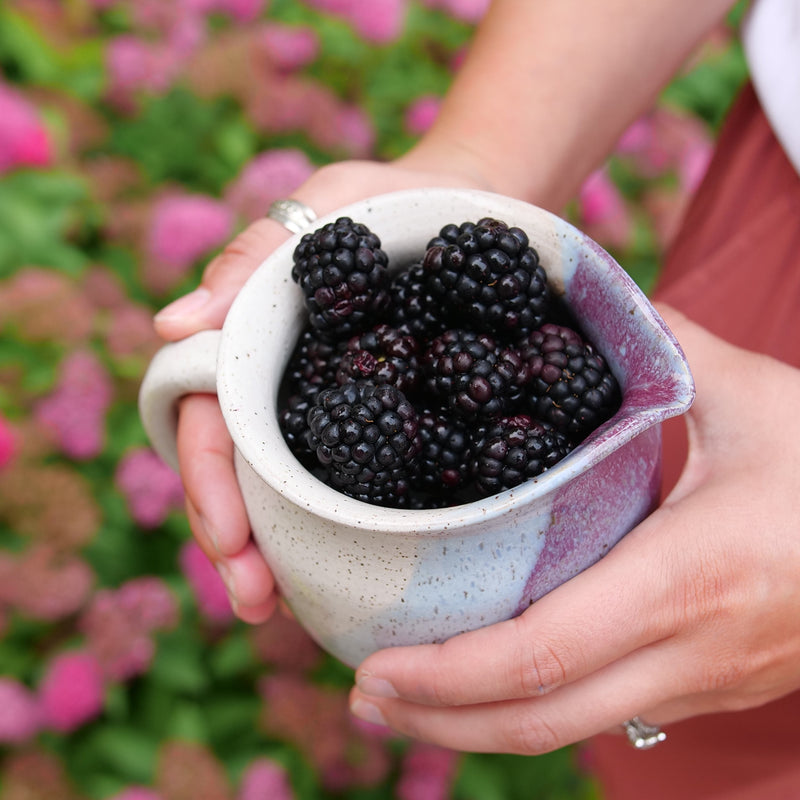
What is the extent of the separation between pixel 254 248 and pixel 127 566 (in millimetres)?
724

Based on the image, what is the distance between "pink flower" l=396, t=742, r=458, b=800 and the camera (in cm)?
130

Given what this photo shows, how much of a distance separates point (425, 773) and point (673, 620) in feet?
2.60

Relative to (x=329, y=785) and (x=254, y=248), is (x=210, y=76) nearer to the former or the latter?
(x=254, y=248)

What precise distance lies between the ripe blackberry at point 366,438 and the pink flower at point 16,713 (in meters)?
0.80

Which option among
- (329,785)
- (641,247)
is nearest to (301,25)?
(641,247)

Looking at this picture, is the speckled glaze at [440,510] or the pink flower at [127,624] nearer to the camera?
the speckled glaze at [440,510]

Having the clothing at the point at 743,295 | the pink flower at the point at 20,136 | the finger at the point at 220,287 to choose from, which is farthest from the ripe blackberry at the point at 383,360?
the pink flower at the point at 20,136

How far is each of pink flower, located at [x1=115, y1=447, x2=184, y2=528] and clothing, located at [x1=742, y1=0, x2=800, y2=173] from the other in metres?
1.00

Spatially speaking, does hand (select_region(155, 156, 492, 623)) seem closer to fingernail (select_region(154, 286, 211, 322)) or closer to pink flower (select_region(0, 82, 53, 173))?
fingernail (select_region(154, 286, 211, 322))

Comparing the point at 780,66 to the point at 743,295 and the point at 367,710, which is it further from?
the point at 367,710

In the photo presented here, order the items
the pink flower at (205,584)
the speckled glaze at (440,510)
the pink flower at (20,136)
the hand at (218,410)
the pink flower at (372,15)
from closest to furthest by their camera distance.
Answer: the speckled glaze at (440,510) < the hand at (218,410) < the pink flower at (205,584) < the pink flower at (20,136) < the pink flower at (372,15)

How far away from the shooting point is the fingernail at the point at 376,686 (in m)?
0.71

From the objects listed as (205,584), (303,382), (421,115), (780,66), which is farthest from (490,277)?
(421,115)

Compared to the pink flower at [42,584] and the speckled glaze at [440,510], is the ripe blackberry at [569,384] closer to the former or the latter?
the speckled glaze at [440,510]
